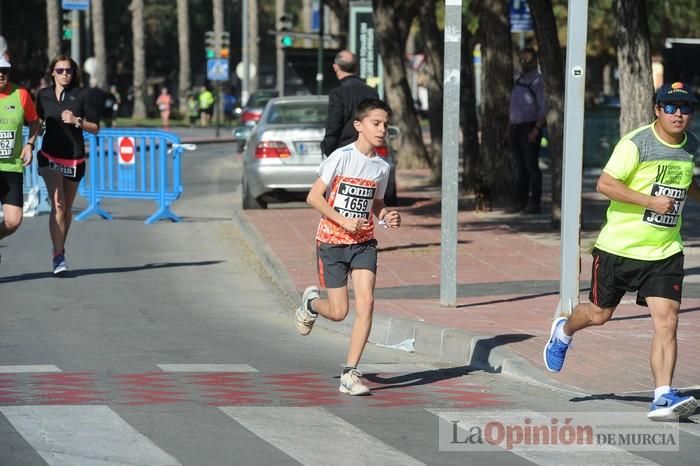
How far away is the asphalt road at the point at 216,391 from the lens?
677 centimetres

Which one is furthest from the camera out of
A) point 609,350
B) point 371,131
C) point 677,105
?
point 609,350

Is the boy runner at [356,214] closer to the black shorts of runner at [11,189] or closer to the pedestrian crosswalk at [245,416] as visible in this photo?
the pedestrian crosswalk at [245,416]

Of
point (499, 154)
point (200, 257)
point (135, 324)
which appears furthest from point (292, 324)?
point (499, 154)

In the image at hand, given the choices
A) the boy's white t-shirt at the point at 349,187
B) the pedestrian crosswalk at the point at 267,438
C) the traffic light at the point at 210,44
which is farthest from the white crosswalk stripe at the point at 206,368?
the traffic light at the point at 210,44

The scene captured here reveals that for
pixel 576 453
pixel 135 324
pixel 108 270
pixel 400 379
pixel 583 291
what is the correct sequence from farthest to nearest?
pixel 108 270 → pixel 583 291 → pixel 135 324 → pixel 400 379 → pixel 576 453

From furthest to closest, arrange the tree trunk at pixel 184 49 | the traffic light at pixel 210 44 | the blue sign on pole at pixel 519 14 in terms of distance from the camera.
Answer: the tree trunk at pixel 184 49
the traffic light at pixel 210 44
the blue sign on pole at pixel 519 14

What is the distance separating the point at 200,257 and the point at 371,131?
760 cm

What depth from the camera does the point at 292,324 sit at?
11.4 metres

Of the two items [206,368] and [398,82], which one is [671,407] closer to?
[206,368]

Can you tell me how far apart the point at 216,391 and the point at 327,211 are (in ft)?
3.99

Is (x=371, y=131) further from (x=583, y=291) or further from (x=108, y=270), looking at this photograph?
(x=108, y=270)

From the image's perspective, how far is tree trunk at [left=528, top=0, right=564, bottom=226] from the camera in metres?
16.6

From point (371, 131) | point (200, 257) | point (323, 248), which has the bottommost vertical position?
point (200, 257)

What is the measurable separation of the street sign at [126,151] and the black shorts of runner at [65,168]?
605 centimetres
